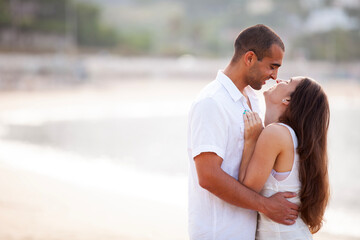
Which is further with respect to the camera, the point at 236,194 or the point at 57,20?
the point at 57,20

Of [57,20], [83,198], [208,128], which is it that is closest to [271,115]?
[208,128]

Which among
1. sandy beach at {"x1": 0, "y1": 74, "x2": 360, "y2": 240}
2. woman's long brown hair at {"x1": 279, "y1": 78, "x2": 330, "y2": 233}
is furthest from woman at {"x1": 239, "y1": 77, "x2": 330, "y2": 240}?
sandy beach at {"x1": 0, "y1": 74, "x2": 360, "y2": 240}

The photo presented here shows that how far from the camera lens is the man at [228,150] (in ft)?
7.66

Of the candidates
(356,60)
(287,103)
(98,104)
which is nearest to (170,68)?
(98,104)

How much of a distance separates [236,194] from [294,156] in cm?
35

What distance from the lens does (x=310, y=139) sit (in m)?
2.43

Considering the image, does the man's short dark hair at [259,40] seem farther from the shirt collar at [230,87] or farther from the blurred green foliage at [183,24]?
the blurred green foliage at [183,24]

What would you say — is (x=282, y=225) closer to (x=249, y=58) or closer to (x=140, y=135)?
(x=249, y=58)

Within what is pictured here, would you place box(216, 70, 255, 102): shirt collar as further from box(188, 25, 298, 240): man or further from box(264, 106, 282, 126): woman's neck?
box(264, 106, 282, 126): woman's neck

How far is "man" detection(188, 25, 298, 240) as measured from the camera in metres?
2.33

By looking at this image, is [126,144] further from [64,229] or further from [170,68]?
[170,68]

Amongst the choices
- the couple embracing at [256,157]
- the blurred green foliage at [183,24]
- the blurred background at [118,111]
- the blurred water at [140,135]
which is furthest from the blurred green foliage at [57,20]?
the couple embracing at [256,157]

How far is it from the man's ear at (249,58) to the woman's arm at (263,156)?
0.34 metres

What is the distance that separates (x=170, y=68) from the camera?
52.6m
